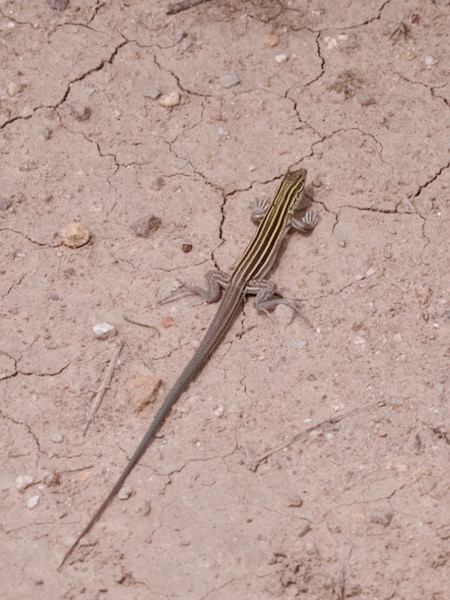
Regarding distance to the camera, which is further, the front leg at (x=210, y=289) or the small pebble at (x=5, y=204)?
the small pebble at (x=5, y=204)

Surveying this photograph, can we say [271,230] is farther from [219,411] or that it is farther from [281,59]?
[281,59]

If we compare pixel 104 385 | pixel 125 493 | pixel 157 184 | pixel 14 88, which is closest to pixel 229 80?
pixel 157 184

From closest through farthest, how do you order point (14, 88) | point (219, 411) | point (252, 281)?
point (219, 411) < point (252, 281) < point (14, 88)

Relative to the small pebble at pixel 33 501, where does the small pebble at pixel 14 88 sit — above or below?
above

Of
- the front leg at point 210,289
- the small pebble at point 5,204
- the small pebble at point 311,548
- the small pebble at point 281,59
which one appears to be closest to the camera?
the small pebble at point 311,548

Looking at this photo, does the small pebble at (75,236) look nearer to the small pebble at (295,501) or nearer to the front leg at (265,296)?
the front leg at (265,296)

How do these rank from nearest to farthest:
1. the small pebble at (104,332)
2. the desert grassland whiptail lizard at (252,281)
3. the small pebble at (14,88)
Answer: the desert grassland whiptail lizard at (252,281)
the small pebble at (104,332)
the small pebble at (14,88)

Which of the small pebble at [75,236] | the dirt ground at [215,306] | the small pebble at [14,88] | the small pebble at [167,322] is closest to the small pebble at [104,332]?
the dirt ground at [215,306]

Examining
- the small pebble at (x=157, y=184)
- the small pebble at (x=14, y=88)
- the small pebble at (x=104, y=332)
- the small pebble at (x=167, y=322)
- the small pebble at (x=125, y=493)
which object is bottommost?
the small pebble at (x=125, y=493)
